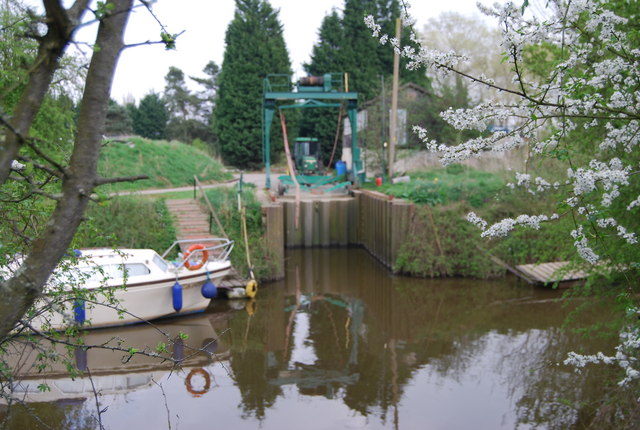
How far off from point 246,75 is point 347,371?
3027 cm

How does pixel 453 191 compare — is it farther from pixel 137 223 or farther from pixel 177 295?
pixel 177 295

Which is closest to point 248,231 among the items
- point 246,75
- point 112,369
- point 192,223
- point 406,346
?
point 192,223

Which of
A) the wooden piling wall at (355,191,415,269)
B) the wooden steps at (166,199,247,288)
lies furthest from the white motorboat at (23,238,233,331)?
the wooden piling wall at (355,191,415,269)

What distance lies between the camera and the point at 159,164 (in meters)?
23.9

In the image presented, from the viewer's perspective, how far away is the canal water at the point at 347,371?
7363 mm

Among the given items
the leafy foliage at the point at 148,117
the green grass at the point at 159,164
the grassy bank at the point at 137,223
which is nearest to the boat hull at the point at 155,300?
the grassy bank at the point at 137,223

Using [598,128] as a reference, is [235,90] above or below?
above

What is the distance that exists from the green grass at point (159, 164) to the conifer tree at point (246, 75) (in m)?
10.3

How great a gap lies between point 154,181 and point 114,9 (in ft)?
69.0

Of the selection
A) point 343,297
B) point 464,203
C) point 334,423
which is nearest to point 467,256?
point 464,203

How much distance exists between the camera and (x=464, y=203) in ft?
53.5

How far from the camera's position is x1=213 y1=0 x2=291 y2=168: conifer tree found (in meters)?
36.8

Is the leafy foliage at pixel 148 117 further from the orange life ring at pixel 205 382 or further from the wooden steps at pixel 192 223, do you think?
the orange life ring at pixel 205 382

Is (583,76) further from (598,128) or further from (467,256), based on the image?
(467,256)
